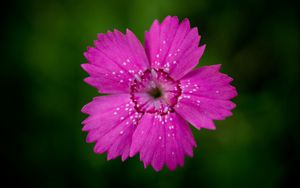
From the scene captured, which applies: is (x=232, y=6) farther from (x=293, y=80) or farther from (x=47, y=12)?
(x=47, y=12)

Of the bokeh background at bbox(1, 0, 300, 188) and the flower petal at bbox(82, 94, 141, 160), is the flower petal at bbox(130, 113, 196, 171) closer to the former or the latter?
the flower petal at bbox(82, 94, 141, 160)

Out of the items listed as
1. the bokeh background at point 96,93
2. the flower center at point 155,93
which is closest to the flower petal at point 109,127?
the flower center at point 155,93

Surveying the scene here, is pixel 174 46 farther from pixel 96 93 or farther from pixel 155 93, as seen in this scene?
pixel 96 93

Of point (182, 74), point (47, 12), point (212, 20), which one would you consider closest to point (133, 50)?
point (182, 74)

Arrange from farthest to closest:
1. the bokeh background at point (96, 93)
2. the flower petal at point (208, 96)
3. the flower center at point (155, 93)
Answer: the bokeh background at point (96, 93)
the flower center at point (155, 93)
the flower petal at point (208, 96)

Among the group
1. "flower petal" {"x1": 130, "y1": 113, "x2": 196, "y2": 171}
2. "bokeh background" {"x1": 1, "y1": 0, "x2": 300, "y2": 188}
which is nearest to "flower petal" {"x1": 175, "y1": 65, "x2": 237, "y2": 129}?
"flower petal" {"x1": 130, "y1": 113, "x2": 196, "y2": 171}

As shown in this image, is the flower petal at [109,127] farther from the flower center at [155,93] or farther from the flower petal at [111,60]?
the flower center at [155,93]
